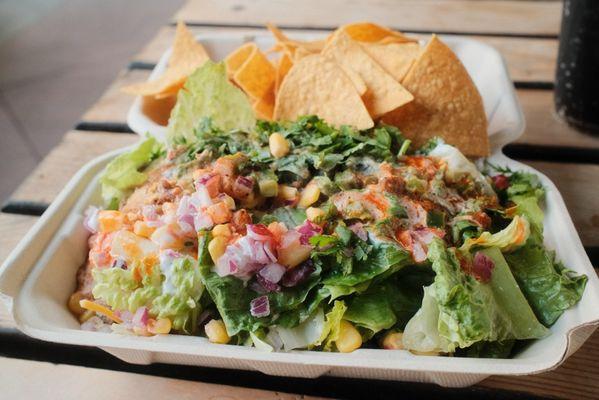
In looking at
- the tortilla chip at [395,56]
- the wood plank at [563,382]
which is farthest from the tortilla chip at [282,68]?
the wood plank at [563,382]

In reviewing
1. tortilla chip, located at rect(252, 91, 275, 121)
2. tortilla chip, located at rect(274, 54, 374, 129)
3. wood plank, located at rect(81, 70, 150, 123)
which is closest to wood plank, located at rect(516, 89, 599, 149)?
tortilla chip, located at rect(274, 54, 374, 129)

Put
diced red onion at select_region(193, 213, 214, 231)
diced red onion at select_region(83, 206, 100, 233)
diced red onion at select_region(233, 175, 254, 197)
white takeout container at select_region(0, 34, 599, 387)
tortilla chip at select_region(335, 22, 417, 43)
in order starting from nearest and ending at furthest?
1. white takeout container at select_region(0, 34, 599, 387)
2. diced red onion at select_region(193, 213, 214, 231)
3. diced red onion at select_region(233, 175, 254, 197)
4. diced red onion at select_region(83, 206, 100, 233)
5. tortilla chip at select_region(335, 22, 417, 43)

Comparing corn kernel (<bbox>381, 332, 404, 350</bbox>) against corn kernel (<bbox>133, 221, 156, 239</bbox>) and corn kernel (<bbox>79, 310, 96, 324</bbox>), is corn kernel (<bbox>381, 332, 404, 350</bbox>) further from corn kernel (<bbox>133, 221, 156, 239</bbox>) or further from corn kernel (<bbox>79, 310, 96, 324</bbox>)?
corn kernel (<bbox>79, 310, 96, 324</bbox>)

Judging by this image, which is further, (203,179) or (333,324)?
(203,179)

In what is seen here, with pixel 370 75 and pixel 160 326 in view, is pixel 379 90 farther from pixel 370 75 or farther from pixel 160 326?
pixel 160 326

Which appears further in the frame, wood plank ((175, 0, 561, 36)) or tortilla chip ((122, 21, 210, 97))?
wood plank ((175, 0, 561, 36))

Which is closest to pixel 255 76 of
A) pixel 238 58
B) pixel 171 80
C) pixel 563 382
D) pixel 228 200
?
pixel 238 58

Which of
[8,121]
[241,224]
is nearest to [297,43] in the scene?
[241,224]

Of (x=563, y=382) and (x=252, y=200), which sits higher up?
(x=252, y=200)

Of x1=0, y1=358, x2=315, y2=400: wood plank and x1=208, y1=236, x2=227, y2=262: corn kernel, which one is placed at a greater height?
x1=208, y1=236, x2=227, y2=262: corn kernel
